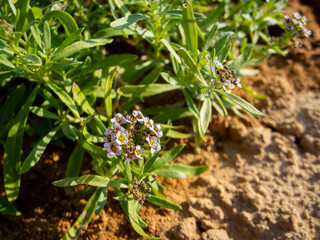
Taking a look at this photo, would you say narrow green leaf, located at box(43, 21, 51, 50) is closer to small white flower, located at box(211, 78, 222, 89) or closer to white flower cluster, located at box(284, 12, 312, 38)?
small white flower, located at box(211, 78, 222, 89)

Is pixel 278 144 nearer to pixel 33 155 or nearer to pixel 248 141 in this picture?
pixel 248 141

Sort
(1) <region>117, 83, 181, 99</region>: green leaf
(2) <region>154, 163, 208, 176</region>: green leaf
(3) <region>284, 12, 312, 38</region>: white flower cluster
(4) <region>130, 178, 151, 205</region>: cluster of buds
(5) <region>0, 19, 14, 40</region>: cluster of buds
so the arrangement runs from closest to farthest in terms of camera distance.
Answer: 1. (5) <region>0, 19, 14, 40</region>: cluster of buds
2. (4) <region>130, 178, 151, 205</region>: cluster of buds
3. (2) <region>154, 163, 208, 176</region>: green leaf
4. (1) <region>117, 83, 181, 99</region>: green leaf
5. (3) <region>284, 12, 312, 38</region>: white flower cluster

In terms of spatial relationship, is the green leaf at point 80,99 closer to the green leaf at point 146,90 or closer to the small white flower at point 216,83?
the green leaf at point 146,90

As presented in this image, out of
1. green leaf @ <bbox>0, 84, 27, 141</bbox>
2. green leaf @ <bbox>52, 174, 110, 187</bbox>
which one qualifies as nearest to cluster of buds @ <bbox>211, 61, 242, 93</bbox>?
green leaf @ <bbox>52, 174, 110, 187</bbox>

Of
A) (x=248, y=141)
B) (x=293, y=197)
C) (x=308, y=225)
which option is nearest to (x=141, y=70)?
A: (x=248, y=141)

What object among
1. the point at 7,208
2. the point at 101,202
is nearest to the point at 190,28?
the point at 101,202

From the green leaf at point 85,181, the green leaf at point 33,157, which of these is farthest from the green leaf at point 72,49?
the green leaf at point 85,181

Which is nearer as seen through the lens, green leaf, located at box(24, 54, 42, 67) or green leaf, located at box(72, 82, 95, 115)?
green leaf, located at box(24, 54, 42, 67)
